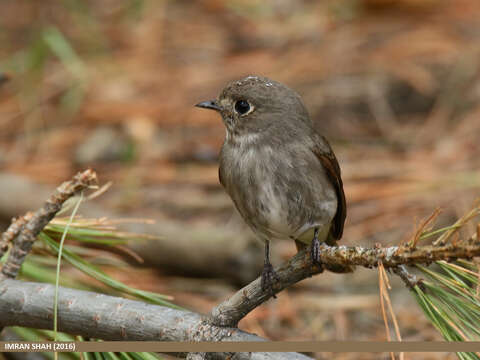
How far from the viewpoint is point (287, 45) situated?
19.4 ft

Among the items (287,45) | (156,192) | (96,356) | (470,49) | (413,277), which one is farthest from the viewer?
(287,45)

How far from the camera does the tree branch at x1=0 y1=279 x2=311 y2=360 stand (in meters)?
2.03

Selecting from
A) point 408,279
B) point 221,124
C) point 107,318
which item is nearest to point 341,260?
point 408,279

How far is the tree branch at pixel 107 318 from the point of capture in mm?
2031

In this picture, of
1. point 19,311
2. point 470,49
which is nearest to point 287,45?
point 470,49

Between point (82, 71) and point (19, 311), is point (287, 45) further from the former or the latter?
point (19, 311)

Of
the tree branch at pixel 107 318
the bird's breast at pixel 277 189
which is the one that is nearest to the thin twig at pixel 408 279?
the tree branch at pixel 107 318

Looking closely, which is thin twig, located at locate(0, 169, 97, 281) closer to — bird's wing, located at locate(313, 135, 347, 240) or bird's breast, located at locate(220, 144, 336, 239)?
bird's breast, located at locate(220, 144, 336, 239)

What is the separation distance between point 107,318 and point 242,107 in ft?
3.81

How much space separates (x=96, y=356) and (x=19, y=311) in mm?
315

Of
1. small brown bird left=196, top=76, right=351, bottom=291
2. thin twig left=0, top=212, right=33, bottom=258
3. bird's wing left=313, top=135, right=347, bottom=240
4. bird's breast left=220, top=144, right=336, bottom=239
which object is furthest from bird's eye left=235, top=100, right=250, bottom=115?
thin twig left=0, top=212, right=33, bottom=258

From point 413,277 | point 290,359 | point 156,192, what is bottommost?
point 290,359

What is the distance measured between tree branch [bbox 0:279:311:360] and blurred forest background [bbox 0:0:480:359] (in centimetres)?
104

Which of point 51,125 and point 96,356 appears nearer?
point 96,356
